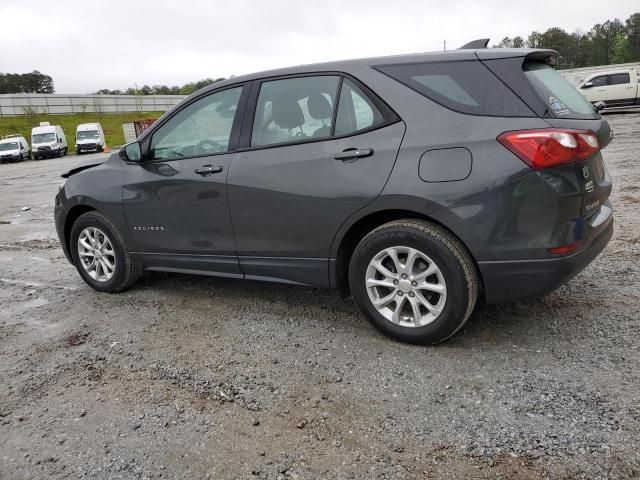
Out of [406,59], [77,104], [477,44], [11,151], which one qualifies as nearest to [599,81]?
[477,44]

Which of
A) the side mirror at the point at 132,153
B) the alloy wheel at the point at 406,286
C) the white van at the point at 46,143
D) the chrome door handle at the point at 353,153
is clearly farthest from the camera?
the white van at the point at 46,143

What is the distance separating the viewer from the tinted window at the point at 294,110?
364cm

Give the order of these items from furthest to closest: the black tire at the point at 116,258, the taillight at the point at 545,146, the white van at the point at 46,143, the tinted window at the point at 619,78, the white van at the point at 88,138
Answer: the white van at the point at 88,138 < the white van at the point at 46,143 < the tinted window at the point at 619,78 < the black tire at the point at 116,258 < the taillight at the point at 545,146

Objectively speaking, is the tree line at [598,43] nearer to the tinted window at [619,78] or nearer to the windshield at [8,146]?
the tinted window at [619,78]

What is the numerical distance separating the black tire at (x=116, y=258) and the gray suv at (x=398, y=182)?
586 mm

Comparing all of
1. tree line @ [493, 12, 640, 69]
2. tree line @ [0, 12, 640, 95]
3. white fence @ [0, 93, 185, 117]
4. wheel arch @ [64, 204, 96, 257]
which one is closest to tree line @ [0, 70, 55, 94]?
tree line @ [0, 12, 640, 95]

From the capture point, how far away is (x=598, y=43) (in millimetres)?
83188

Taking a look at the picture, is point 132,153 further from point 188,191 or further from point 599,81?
point 599,81

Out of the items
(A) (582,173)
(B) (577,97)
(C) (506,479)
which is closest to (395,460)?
(C) (506,479)

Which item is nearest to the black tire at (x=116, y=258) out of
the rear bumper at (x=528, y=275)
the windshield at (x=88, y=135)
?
the rear bumper at (x=528, y=275)

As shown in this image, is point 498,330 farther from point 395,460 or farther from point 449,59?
point 449,59

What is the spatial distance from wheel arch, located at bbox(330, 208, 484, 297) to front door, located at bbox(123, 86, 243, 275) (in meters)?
0.88

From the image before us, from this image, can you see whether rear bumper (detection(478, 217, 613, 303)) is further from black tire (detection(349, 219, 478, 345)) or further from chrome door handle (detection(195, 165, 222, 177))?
chrome door handle (detection(195, 165, 222, 177))

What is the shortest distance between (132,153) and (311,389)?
2681mm
